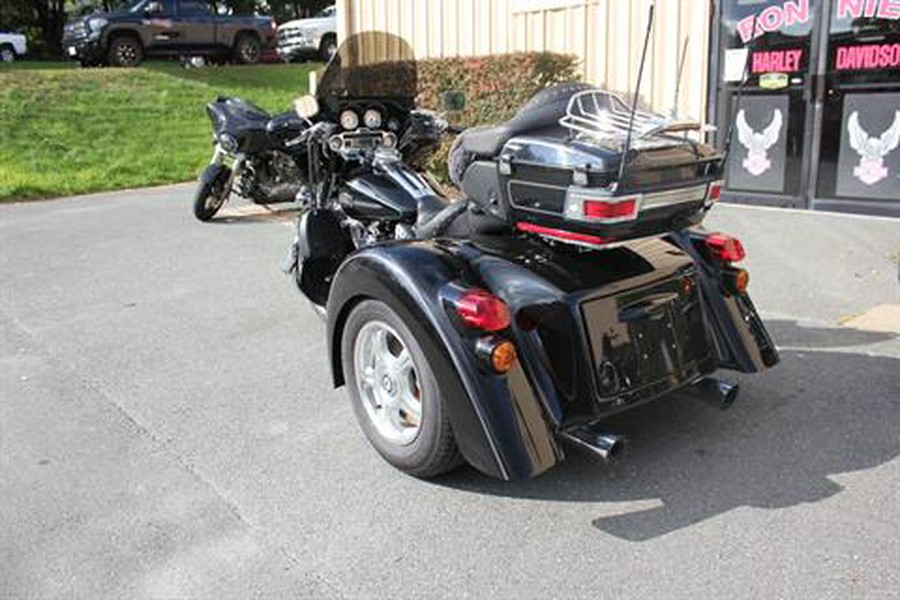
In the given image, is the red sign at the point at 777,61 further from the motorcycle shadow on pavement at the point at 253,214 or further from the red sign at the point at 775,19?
the motorcycle shadow on pavement at the point at 253,214

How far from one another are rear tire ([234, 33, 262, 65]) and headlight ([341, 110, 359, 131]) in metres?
19.6

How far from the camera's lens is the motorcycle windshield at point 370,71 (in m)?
5.41

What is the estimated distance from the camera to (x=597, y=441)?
10.6ft

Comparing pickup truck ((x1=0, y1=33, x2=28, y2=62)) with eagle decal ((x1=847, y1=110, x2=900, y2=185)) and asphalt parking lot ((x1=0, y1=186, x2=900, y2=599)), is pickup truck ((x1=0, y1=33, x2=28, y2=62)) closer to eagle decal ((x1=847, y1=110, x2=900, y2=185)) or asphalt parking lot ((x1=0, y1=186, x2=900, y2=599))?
asphalt parking lot ((x1=0, y1=186, x2=900, y2=599))

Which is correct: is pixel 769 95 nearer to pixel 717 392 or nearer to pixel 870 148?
pixel 870 148

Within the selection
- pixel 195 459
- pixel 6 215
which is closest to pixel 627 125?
pixel 195 459

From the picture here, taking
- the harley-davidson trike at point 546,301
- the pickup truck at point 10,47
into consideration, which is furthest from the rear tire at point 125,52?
the harley-davidson trike at point 546,301

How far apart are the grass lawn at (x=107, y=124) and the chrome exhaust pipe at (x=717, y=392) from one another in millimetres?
9929

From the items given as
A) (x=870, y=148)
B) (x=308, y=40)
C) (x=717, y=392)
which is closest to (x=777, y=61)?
(x=870, y=148)

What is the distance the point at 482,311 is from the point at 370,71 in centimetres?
284

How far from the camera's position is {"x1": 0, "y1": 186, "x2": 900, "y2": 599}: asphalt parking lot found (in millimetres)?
2953

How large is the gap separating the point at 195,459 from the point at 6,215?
7551 mm

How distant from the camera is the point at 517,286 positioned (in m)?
3.46

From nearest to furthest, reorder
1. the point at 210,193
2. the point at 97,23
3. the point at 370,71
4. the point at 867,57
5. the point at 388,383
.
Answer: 1. the point at 388,383
2. the point at 370,71
3. the point at 867,57
4. the point at 210,193
5. the point at 97,23
